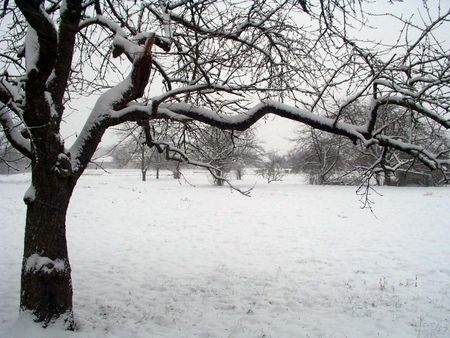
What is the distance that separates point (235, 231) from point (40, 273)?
25.1 ft

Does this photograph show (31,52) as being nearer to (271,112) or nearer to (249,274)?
(271,112)

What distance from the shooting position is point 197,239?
9.98m

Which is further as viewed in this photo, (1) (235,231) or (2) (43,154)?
(1) (235,231)

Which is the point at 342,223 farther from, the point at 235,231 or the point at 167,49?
the point at 167,49

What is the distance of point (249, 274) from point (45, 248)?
418cm

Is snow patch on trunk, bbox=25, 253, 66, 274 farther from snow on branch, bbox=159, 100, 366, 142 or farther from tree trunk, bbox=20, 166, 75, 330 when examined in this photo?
snow on branch, bbox=159, 100, 366, 142

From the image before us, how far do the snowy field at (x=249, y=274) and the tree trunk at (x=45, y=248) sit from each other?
28 centimetres

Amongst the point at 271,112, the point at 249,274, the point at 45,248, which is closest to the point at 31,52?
the point at 45,248

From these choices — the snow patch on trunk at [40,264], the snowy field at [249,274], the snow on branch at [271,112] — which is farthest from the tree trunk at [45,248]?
the snow on branch at [271,112]

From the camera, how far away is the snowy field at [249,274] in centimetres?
469

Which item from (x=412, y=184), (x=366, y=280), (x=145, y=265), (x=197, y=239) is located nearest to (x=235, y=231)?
(x=197, y=239)

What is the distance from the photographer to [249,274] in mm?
6934

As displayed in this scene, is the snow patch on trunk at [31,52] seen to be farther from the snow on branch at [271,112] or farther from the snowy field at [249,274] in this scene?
the snowy field at [249,274]

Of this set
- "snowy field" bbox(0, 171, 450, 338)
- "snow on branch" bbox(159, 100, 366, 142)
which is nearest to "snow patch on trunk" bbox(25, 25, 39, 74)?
"snow on branch" bbox(159, 100, 366, 142)
